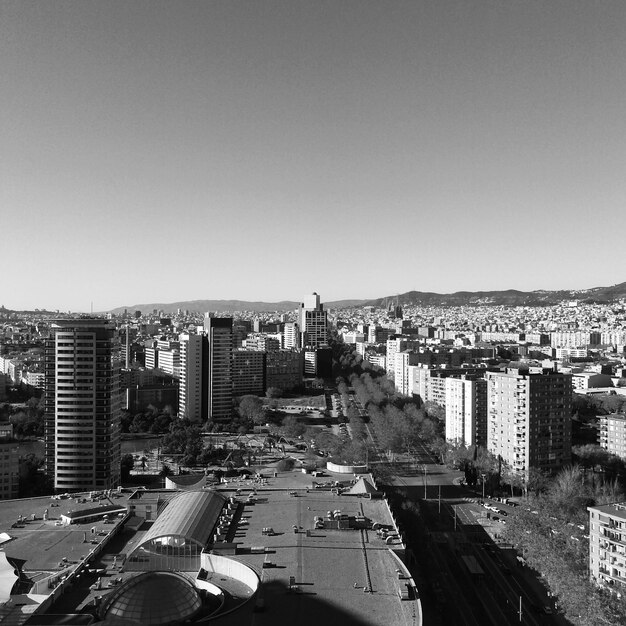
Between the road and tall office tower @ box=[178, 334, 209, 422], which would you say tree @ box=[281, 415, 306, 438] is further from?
the road

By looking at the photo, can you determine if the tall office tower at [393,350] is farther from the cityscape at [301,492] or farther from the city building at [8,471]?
the city building at [8,471]

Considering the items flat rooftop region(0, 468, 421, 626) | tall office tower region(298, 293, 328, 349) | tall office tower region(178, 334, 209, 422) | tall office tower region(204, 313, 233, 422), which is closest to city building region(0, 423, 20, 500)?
flat rooftop region(0, 468, 421, 626)

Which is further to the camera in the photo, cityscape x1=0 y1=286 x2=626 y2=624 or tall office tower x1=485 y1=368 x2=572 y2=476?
tall office tower x1=485 y1=368 x2=572 y2=476

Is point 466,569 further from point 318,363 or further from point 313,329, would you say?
point 313,329

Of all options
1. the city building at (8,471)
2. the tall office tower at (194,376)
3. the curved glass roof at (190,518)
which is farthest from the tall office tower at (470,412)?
the city building at (8,471)

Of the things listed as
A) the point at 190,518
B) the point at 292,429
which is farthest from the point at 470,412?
the point at 190,518

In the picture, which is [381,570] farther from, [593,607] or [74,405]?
[74,405]
